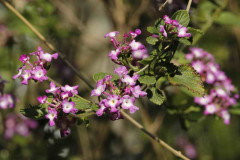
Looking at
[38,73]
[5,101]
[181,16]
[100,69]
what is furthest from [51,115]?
[100,69]

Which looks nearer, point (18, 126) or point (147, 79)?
point (147, 79)

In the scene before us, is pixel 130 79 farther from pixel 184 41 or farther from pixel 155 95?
pixel 184 41

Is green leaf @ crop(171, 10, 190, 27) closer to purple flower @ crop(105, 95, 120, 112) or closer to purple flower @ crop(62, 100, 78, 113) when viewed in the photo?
purple flower @ crop(105, 95, 120, 112)

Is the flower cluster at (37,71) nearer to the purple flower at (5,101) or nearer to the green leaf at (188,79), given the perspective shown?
the green leaf at (188,79)

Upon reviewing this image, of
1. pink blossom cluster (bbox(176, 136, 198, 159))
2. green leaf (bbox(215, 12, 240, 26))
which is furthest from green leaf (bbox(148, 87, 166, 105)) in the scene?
pink blossom cluster (bbox(176, 136, 198, 159))

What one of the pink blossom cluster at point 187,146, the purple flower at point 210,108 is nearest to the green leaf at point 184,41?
the purple flower at point 210,108

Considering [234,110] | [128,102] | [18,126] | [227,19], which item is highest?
[18,126]

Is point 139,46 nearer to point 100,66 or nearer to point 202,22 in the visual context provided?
point 202,22
